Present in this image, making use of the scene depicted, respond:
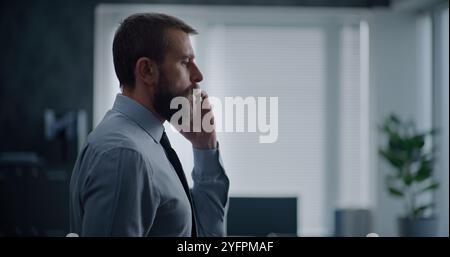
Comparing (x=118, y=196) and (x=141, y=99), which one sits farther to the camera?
(x=141, y=99)

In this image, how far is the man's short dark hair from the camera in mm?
599

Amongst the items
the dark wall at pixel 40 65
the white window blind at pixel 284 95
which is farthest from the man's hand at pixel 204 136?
the dark wall at pixel 40 65

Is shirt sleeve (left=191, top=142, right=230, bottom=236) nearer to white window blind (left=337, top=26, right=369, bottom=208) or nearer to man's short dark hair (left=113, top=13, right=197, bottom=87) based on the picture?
man's short dark hair (left=113, top=13, right=197, bottom=87)

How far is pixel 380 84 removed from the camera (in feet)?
11.8

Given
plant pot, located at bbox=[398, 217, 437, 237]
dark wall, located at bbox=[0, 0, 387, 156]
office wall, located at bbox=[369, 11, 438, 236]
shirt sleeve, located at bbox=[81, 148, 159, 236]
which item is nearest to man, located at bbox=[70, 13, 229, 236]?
shirt sleeve, located at bbox=[81, 148, 159, 236]

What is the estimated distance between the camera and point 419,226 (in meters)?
2.88

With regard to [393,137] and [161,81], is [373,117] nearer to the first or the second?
[393,137]

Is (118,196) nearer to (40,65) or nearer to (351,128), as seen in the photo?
(40,65)

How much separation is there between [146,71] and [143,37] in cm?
3

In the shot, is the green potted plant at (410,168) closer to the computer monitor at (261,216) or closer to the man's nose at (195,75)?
the computer monitor at (261,216)

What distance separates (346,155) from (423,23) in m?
0.92

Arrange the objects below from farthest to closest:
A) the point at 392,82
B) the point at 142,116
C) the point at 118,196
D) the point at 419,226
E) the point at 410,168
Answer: the point at 392,82 → the point at 410,168 → the point at 419,226 → the point at 142,116 → the point at 118,196

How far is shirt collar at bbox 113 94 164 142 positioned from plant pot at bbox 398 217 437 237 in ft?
8.17

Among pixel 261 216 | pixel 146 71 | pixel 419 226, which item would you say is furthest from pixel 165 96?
pixel 419 226
